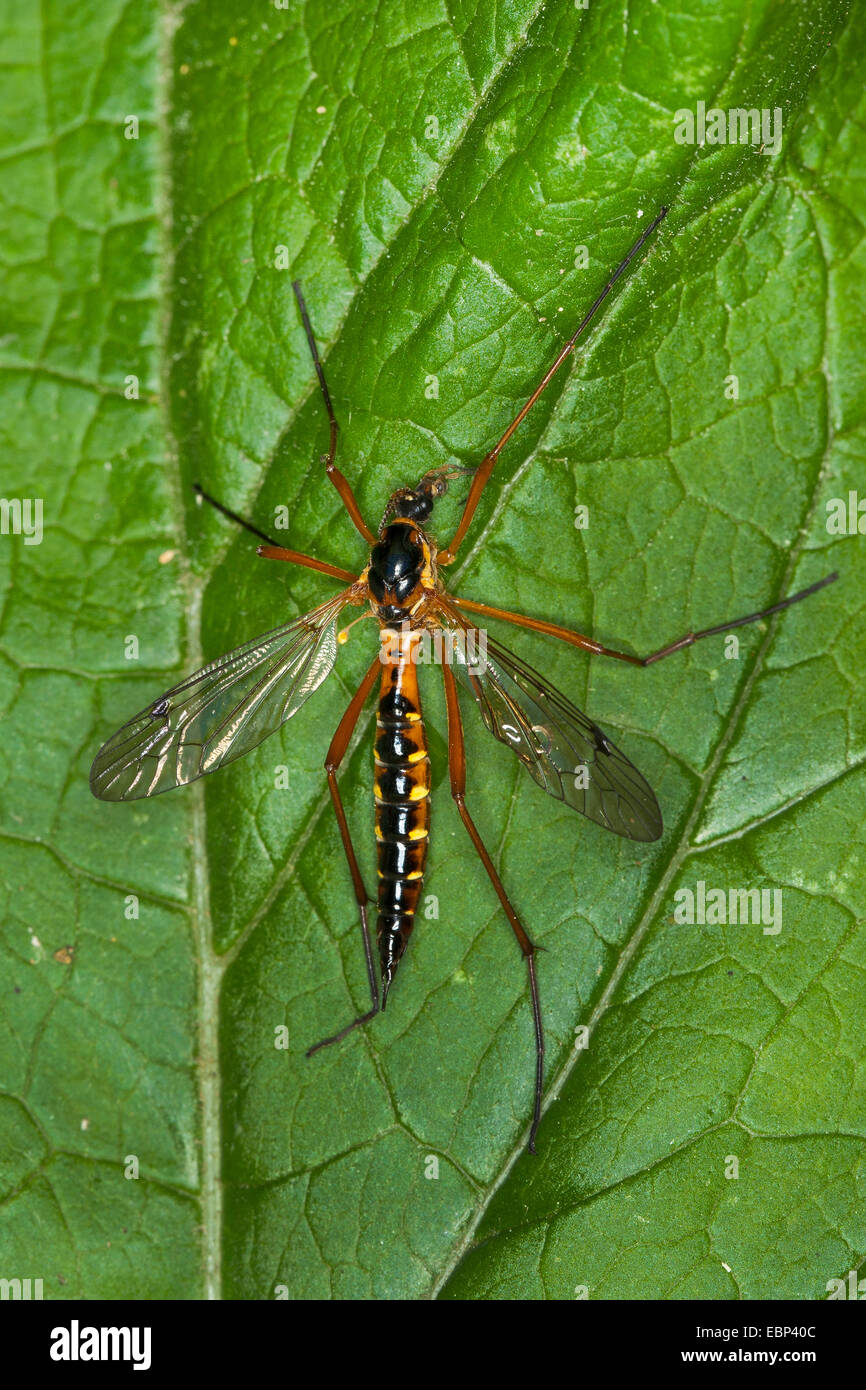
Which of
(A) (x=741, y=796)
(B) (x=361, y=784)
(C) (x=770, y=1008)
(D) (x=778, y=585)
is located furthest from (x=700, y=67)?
(C) (x=770, y=1008)

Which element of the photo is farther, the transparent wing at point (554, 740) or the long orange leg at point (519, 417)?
the transparent wing at point (554, 740)

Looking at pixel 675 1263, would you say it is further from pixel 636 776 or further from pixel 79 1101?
pixel 79 1101

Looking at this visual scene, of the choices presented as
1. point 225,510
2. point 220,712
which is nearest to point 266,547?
point 225,510

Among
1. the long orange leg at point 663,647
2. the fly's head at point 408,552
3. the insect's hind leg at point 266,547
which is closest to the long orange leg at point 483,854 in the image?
the fly's head at point 408,552

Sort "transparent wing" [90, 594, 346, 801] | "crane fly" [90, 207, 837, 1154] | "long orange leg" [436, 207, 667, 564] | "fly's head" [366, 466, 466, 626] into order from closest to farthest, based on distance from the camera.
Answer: "long orange leg" [436, 207, 667, 564] < "crane fly" [90, 207, 837, 1154] < "fly's head" [366, 466, 466, 626] < "transparent wing" [90, 594, 346, 801]

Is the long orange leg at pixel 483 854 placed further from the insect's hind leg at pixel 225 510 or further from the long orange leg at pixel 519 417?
the insect's hind leg at pixel 225 510

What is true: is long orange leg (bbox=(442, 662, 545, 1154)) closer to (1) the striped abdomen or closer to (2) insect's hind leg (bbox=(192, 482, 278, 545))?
(1) the striped abdomen

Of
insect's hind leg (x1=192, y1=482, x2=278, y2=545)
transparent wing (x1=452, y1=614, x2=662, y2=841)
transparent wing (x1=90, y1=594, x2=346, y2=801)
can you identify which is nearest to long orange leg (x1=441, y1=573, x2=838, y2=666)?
transparent wing (x1=452, y1=614, x2=662, y2=841)

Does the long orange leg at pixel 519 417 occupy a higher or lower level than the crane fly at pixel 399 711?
higher
